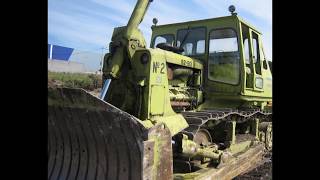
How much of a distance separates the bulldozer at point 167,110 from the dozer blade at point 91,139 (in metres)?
0.01

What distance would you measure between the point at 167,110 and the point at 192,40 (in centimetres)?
238

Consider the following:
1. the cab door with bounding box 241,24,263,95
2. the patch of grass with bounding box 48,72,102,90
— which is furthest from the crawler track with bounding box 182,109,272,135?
the patch of grass with bounding box 48,72,102,90

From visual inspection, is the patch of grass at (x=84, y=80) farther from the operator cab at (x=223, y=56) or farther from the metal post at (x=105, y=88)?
the metal post at (x=105, y=88)

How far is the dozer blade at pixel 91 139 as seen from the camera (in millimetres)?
3656

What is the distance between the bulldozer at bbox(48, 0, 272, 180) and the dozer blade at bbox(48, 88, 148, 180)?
0.04 feet

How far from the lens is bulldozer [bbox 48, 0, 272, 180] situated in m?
3.77

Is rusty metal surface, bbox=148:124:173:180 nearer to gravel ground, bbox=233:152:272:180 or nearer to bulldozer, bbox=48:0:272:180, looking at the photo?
bulldozer, bbox=48:0:272:180

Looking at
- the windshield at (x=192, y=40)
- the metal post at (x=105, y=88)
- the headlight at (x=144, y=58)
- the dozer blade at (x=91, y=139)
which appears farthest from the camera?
the windshield at (x=192, y=40)

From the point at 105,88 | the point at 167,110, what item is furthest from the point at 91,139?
the point at 167,110

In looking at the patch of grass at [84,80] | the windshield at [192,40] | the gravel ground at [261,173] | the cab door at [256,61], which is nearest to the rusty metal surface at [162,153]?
the gravel ground at [261,173]

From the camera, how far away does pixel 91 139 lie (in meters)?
4.10
